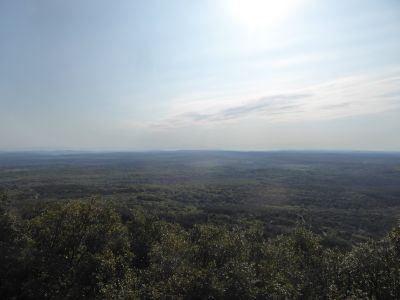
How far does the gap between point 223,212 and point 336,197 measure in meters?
66.5

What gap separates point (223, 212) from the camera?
10862cm

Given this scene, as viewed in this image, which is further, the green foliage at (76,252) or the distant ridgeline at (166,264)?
the green foliage at (76,252)

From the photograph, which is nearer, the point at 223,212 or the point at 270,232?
the point at 270,232

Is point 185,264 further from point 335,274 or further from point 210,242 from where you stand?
point 335,274

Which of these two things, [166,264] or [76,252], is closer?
[166,264]

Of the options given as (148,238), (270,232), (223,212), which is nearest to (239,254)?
(148,238)

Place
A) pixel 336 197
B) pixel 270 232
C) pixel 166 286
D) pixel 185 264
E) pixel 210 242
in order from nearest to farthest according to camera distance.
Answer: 1. pixel 166 286
2. pixel 185 264
3. pixel 210 242
4. pixel 270 232
5. pixel 336 197

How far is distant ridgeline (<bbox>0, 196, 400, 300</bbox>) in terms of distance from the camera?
22.8m

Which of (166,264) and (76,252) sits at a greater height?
(166,264)

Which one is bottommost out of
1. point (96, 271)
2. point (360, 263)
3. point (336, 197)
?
point (336, 197)

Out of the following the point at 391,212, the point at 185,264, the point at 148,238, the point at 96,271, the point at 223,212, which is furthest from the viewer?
the point at 391,212

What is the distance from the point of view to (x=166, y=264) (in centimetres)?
2591

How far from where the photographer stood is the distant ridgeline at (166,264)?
22.8m

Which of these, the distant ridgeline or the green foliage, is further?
the green foliage
